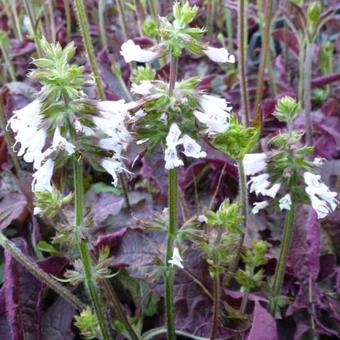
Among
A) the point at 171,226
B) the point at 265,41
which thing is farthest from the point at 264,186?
the point at 265,41

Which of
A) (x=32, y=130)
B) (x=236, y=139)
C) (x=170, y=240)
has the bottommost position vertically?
(x=170, y=240)

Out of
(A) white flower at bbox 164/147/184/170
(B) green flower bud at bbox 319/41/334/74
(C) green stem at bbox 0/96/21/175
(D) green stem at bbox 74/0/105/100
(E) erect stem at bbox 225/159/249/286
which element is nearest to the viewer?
(A) white flower at bbox 164/147/184/170

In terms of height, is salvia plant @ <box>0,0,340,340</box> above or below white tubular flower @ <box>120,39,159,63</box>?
below

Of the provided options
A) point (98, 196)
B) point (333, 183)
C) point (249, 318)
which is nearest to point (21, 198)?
point (98, 196)

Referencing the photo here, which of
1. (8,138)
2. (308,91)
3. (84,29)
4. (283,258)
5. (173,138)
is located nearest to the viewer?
(173,138)

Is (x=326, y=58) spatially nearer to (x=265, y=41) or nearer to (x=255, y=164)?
(x=265, y=41)

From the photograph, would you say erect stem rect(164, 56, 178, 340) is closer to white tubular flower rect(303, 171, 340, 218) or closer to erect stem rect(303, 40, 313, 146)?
white tubular flower rect(303, 171, 340, 218)

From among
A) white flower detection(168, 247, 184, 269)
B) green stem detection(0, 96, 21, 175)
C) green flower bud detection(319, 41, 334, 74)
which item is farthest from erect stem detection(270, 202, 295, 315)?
green flower bud detection(319, 41, 334, 74)
